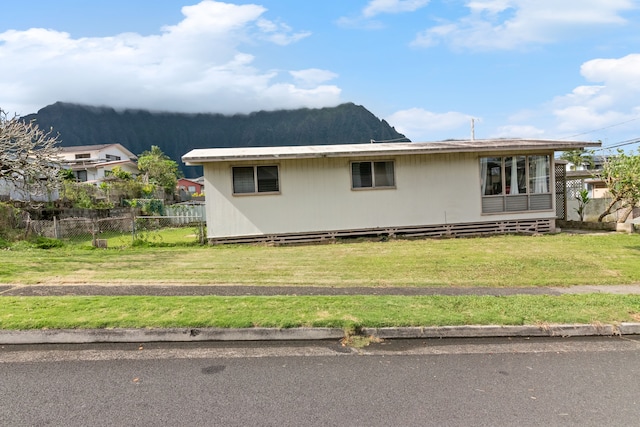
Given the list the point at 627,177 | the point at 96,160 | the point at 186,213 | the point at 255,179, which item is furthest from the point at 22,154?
the point at 96,160

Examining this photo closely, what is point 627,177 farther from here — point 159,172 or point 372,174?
point 159,172

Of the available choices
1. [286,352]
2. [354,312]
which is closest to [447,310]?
[354,312]

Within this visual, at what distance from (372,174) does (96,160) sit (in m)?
49.9

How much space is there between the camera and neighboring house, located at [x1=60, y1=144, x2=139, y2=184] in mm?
44250

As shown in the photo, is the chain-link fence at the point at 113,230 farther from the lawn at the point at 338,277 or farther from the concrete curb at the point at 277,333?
the concrete curb at the point at 277,333

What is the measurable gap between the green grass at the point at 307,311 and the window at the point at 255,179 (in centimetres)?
749

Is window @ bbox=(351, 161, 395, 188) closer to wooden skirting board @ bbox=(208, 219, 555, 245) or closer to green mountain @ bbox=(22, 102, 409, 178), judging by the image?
wooden skirting board @ bbox=(208, 219, 555, 245)

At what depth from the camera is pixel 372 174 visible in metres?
13.8

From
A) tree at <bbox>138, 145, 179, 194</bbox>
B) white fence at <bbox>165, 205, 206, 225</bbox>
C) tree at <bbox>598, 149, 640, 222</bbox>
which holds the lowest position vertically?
white fence at <bbox>165, 205, 206, 225</bbox>

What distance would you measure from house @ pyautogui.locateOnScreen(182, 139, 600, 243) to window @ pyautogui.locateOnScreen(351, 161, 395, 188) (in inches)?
1.4

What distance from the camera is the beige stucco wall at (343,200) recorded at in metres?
13.0

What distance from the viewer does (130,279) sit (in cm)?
763

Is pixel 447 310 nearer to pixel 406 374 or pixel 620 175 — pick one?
pixel 406 374

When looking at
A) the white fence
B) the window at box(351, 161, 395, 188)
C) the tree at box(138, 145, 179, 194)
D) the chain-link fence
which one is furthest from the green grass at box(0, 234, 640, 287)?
the tree at box(138, 145, 179, 194)
